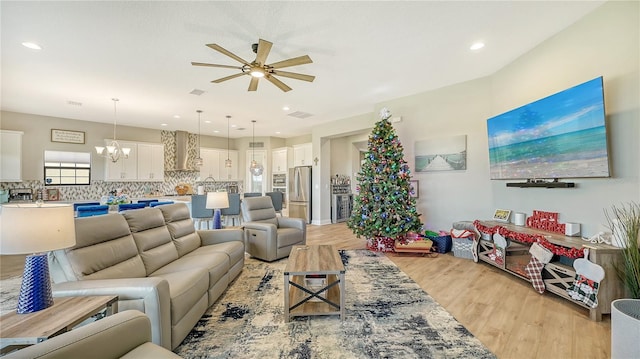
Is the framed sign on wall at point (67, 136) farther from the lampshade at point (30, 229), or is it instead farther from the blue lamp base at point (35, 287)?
the blue lamp base at point (35, 287)

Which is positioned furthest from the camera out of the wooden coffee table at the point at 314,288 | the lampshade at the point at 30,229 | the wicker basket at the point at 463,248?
the wicker basket at the point at 463,248

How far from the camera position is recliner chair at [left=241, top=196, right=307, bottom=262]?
13.1ft

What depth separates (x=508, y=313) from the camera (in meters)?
2.48

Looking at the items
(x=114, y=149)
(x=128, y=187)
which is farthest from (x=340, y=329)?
(x=128, y=187)

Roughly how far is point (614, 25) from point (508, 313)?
2943mm

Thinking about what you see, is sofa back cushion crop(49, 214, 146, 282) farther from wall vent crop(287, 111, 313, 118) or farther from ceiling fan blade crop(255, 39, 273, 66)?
wall vent crop(287, 111, 313, 118)

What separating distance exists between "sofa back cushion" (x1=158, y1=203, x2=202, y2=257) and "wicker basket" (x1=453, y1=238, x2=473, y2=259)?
388cm

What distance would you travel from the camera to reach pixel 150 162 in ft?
25.0

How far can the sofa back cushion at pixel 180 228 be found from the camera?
3.03 metres

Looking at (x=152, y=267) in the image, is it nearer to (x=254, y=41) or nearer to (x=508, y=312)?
(x=254, y=41)

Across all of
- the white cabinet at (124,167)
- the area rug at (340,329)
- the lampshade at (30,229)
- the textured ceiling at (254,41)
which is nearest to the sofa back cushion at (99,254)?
the lampshade at (30,229)

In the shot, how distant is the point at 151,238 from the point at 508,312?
3.59 m

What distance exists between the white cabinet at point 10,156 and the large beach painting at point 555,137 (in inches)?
366

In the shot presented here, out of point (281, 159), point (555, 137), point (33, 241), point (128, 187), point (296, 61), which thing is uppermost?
point (296, 61)
